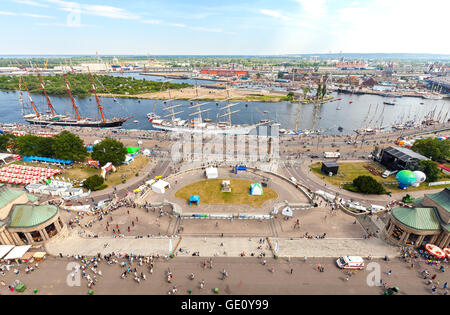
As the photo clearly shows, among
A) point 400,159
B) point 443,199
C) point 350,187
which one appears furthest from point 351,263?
point 400,159

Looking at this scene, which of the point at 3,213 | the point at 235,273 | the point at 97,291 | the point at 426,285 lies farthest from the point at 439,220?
the point at 3,213

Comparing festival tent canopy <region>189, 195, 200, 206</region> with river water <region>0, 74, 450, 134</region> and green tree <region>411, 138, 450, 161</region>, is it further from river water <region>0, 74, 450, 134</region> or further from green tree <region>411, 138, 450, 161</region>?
river water <region>0, 74, 450, 134</region>

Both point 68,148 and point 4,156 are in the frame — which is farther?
point 4,156

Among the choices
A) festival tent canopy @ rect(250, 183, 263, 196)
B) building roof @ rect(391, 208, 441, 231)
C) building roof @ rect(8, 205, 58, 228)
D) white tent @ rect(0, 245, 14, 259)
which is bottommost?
festival tent canopy @ rect(250, 183, 263, 196)

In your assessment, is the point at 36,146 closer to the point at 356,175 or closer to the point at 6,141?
the point at 6,141

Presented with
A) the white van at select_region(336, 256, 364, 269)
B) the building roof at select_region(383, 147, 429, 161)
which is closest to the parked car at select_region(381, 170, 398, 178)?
the building roof at select_region(383, 147, 429, 161)

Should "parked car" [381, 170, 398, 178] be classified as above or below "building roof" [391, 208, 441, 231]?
below
